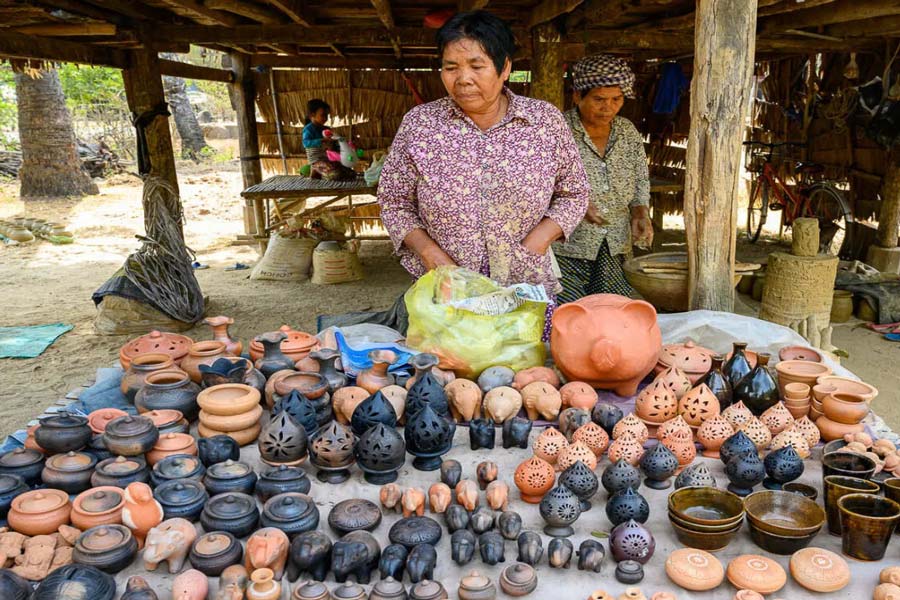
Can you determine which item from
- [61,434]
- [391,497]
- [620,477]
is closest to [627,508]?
[620,477]

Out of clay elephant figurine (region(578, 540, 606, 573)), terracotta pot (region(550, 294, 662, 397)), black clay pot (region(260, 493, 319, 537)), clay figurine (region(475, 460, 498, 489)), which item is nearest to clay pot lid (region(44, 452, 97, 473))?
black clay pot (region(260, 493, 319, 537))

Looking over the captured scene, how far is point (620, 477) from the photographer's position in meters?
1.67

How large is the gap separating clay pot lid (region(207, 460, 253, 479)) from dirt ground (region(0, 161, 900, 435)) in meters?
2.88

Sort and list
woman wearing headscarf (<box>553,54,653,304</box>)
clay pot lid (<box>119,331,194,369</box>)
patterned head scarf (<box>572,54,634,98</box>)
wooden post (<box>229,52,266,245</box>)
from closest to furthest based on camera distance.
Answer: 1. clay pot lid (<box>119,331,194,369</box>)
2. patterned head scarf (<box>572,54,634,98</box>)
3. woman wearing headscarf (<box>553,54,653,304</box>)
4. wooden post (<box>229,52,266,245</box>)

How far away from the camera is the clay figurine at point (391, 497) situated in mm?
1650

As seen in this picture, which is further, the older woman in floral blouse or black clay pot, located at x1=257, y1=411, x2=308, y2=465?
the older woman in floral blouse

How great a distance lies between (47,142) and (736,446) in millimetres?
12490

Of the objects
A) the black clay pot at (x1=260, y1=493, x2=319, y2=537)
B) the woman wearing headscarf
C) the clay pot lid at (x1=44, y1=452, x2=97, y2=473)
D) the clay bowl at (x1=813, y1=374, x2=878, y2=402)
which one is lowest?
the black clay pot at (x1=260, y1=493, x2=319, y2=537)

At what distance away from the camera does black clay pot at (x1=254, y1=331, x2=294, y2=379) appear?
7.46 feet

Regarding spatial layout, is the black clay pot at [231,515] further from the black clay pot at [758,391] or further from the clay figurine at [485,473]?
the black clay pot at [758,391]

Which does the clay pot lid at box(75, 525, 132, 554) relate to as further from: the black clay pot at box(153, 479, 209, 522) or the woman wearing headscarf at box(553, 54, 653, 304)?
the woman wearing headscarf at box(553, 54, 653, 304)

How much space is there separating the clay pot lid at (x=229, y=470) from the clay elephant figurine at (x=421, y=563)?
1.65 feet

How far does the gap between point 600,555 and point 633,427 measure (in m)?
0.52

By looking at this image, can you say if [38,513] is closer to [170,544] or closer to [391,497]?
[170,544]
